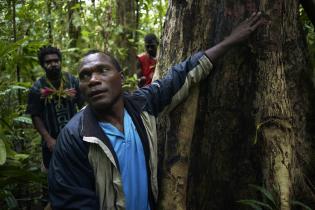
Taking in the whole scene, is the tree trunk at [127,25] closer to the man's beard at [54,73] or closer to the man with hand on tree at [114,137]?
the man's beard at [54,73]

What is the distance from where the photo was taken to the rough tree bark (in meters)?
3.11

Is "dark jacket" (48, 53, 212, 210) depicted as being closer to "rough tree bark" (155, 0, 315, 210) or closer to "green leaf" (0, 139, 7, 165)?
"rough tree bark" (155, 0, 315, 210)

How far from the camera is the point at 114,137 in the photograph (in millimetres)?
2727

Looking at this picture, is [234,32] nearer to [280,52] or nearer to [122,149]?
[280,52]

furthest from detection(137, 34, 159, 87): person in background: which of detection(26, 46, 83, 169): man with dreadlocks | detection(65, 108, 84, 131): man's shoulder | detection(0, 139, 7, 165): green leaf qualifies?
detection(65, 108, 84, 131): man's shoulder

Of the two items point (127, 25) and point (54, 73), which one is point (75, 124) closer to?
point (54, 73)

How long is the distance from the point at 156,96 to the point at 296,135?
1.32 m

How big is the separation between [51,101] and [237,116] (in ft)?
9.66

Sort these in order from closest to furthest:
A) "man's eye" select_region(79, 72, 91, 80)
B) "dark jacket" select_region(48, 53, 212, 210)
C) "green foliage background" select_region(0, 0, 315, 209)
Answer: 1. "dark jacket" select_region(48, 53, 212, 210)
2. "man's eye" select_region(79, 72, 91, 80)
3. "green foliage background" select_region(0, 0, 315, 209)

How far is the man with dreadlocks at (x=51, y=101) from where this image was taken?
5457mm

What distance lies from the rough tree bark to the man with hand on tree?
16 cm

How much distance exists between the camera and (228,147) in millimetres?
3389

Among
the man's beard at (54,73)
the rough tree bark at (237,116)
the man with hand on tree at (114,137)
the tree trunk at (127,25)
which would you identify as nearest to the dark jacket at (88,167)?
the man with hand on tree at (114,137)

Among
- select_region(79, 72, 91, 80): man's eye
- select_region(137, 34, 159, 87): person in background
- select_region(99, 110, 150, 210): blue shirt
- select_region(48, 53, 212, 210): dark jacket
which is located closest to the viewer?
select_region(48, 53, 212, 210): dark jacket
